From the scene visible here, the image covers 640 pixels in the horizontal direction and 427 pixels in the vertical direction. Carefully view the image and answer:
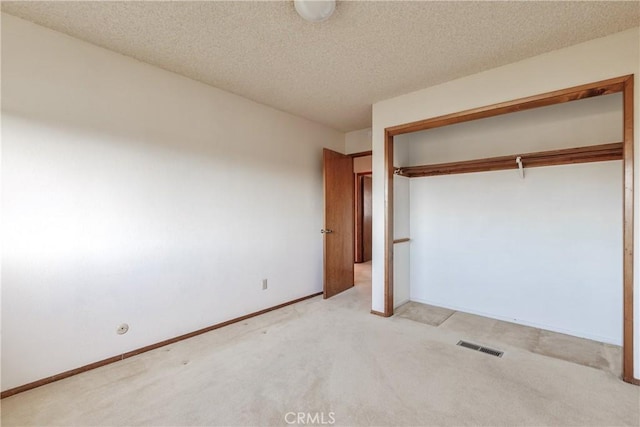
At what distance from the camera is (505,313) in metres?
3.18

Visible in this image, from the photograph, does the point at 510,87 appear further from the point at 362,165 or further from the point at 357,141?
the point at 362,165

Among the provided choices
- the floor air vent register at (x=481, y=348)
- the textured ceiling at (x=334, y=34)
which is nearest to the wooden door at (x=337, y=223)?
the textured ceiling at (x=334, y=34)

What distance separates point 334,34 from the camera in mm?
2094

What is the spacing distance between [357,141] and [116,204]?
132 inches

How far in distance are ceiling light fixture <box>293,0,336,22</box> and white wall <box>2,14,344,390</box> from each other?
1.53m

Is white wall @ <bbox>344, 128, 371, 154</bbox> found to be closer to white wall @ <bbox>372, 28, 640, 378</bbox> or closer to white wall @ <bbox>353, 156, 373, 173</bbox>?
white wall @ <bbox>372, 28, 640, 378</bbox>

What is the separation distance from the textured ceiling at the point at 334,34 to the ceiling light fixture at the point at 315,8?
74 millimetres

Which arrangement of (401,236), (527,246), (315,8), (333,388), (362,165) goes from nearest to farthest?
(315,8), (333,388), (527,246), (401,236), (362,165)

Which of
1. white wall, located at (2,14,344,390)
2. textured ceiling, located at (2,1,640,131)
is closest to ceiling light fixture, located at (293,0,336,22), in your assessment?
textured ceiling, located at (2,1,640,131)

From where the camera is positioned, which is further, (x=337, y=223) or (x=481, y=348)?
(x=337, y=223)

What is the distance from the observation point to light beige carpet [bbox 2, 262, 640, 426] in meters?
1.70

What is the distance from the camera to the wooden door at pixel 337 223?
13.2 feet

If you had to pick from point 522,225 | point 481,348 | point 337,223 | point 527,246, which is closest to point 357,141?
point 337,223

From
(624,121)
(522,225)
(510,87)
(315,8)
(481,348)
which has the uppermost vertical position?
(315,8)
